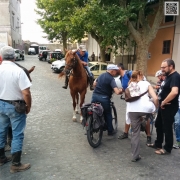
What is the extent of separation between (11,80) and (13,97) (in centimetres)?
30

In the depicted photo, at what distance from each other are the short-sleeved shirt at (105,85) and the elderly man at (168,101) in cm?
110

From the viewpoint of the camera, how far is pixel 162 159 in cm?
407

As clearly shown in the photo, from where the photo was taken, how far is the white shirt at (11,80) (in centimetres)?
324

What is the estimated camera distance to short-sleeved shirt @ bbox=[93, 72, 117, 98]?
14.9 ft

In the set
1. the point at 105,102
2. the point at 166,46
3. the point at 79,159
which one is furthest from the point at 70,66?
the point at 166,46

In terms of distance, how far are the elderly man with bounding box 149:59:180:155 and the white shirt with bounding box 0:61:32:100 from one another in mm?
2564

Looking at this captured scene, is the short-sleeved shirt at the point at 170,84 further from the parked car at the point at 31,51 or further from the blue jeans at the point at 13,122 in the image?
the parked car at the point at 31,51

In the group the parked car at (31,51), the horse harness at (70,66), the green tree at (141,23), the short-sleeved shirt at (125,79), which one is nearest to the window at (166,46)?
the green tree at (141,23)

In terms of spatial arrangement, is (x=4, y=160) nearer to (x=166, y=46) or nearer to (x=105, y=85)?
(x=105, y=85)

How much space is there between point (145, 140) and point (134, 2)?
8265 millimetres

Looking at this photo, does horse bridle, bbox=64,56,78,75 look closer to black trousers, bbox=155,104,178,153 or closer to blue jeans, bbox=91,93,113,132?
blue jeans, bbox=91,93,113,132

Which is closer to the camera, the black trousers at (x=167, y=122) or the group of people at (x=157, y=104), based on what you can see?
the group of people at (x=157, y=104)

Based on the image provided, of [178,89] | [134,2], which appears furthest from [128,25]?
[178,89]

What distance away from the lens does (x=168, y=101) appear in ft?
12.4
